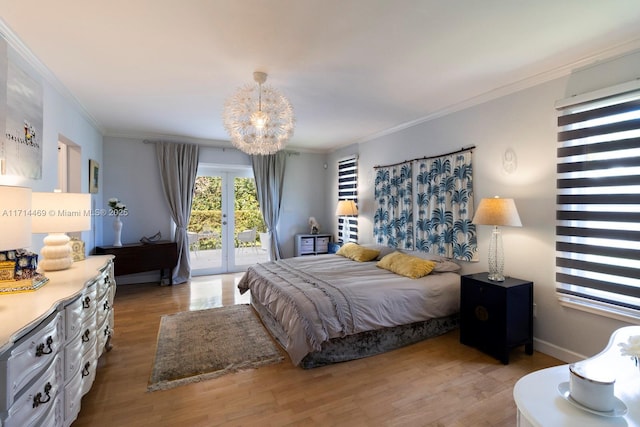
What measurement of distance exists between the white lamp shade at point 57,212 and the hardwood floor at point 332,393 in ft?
4.09

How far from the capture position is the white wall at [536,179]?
2.44 meters

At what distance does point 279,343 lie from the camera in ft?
9.74

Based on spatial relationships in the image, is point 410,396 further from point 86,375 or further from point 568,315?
point 86,375

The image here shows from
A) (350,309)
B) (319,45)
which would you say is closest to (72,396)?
(350,309)

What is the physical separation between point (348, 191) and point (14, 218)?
4.77 m

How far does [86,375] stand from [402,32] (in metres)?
3.18

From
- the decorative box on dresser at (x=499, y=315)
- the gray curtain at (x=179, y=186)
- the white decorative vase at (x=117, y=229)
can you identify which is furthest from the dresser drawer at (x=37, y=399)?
the gray curtain at (x=179, y=186)

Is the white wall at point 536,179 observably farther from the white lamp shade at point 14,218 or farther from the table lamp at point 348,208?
the white lamp shade at point 14,218

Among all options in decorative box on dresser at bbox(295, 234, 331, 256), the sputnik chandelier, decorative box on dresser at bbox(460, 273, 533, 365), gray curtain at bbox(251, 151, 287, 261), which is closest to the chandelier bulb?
the sputnik chandelier

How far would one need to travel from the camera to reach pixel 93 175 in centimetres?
417

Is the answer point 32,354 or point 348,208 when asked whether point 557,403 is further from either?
point 348,208

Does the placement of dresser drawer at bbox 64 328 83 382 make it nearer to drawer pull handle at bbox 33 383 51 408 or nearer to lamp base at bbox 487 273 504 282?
drawer pull handle at bbox 33 383 51 408

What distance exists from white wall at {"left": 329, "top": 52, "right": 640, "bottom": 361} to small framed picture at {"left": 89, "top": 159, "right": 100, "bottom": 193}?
4.87 metres

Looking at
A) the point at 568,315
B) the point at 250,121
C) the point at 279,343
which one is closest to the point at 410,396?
the point at 279,343
